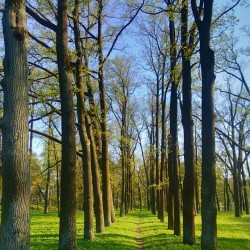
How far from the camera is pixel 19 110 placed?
643 centimetres

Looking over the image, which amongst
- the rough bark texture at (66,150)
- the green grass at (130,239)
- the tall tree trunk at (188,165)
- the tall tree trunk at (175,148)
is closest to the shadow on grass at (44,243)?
the green grass at (130,239)

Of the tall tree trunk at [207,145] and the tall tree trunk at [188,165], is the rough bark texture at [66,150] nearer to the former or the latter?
the tall tree trunk at [207,145]

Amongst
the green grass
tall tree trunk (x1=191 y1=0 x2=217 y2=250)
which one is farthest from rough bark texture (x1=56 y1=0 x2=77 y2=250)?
tall tree trunk (x1=191 y1=0 x2=217 y2=250)

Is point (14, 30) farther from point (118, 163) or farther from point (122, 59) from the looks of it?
point (118, 163)

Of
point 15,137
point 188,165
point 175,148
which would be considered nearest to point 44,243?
point 188,165

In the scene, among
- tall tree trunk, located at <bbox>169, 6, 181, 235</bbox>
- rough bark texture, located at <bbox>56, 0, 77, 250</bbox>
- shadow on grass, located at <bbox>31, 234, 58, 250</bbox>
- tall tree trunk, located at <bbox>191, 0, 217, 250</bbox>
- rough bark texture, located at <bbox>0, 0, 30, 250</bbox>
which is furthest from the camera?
tall tree trunk, located at <bbox>169, 6, 181, 235</bbox>

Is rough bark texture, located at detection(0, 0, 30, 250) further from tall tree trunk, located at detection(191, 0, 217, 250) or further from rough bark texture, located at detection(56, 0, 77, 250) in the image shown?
tall tree trunk, located at detection(191, 0, 217, 250)

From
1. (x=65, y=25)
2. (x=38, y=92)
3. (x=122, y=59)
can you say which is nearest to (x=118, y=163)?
(x=122, y=59)

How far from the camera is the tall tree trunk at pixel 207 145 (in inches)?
370

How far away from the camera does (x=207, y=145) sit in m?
9.73

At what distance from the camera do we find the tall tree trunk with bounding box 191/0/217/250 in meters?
9.40

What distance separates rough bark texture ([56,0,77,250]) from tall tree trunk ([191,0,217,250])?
3.67 meters

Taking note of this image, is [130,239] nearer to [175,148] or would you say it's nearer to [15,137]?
[175,148]

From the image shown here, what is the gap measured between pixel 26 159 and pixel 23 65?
72.0 inches
